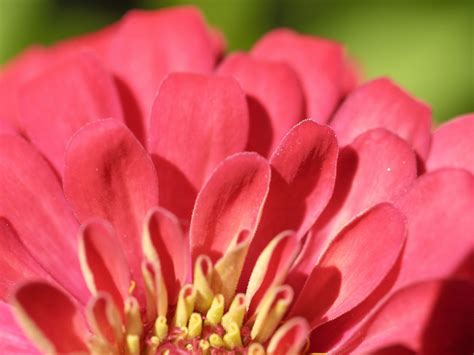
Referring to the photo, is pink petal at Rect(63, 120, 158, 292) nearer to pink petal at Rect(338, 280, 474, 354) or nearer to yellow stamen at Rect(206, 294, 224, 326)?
yellow stamen at Rect(206, 294, 224, 326)

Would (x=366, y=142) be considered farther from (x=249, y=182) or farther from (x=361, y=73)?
(x=361, y=73)

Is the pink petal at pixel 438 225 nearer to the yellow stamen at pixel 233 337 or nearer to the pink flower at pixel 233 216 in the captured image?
the pink flower at pixel 233 216

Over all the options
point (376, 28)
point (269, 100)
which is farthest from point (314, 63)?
point (376, 28)

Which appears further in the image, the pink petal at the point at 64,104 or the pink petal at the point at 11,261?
the pink petal at the point at 64,104

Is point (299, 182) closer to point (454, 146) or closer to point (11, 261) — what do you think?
point (454, 146)

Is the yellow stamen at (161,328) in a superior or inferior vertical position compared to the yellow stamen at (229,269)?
inferior

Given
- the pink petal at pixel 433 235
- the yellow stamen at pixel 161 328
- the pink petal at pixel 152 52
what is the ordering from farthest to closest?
the pink petal at pixel 152 52, the yellow stamen at pixel 161 328, the pink petal at pixel 433 235

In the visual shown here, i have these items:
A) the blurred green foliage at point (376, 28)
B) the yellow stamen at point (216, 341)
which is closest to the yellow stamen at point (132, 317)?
the yellow stamen at point (216, 341)
